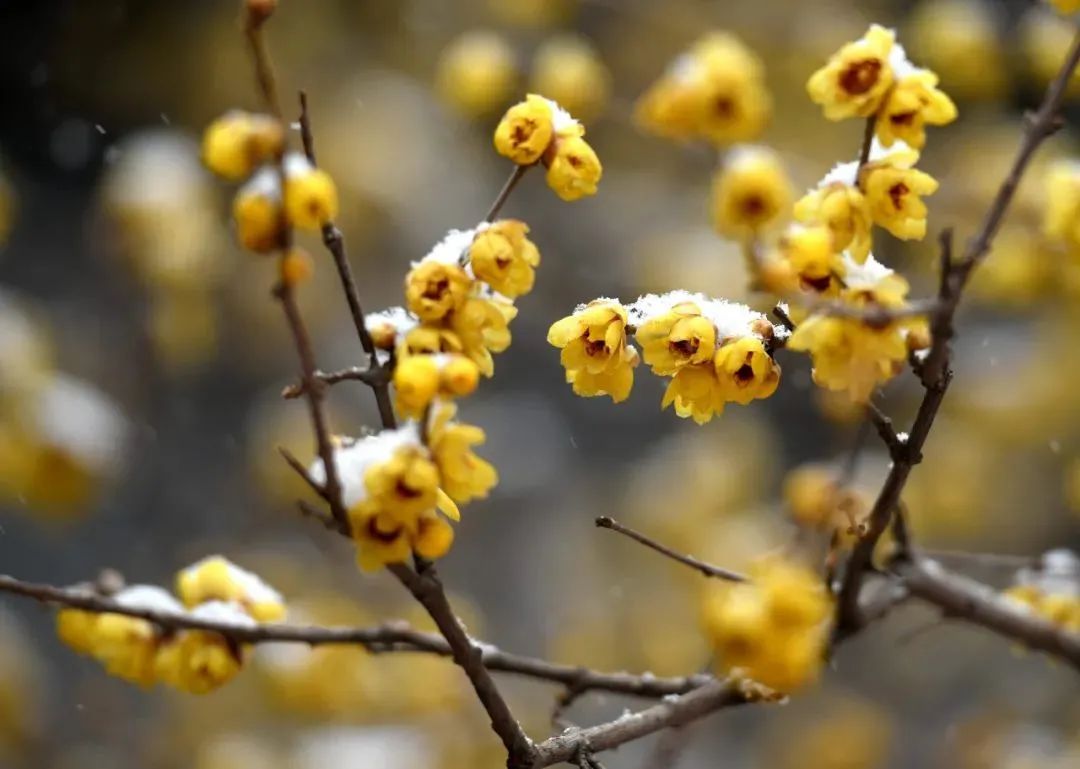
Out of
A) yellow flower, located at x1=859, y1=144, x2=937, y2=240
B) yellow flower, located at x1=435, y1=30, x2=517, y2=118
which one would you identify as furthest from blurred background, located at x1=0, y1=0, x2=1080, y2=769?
yellow flower, located at x1=859, y1=144, x2=937, y2=240

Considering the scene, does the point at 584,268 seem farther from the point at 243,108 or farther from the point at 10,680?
the point at 10,680

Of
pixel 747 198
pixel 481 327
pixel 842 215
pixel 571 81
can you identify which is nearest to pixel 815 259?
pixel 842 215

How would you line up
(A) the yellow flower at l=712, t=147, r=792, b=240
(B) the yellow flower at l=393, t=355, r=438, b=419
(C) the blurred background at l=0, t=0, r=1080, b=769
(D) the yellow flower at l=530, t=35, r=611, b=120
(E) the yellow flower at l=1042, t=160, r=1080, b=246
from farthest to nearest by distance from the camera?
1. (C) the blurred background at l=0, t=0, r=1080, b=769
2. (D) the yellow flower at l=530, t=35, r=611, b=120
3. (A) the yellow flower at l=712, t=147, r=792, b=240
4. (E) the yellow flower at l=1042, t=160, r=1080, b=246
5. (B) the yellow flower at l=393, t=355, r=438, b=419

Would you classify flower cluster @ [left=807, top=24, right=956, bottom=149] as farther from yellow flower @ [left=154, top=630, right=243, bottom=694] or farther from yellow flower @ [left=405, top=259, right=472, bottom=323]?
yellow flower @ [left=154, top=630, right=243, bottom=694]

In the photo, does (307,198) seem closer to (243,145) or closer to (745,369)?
(243,145)

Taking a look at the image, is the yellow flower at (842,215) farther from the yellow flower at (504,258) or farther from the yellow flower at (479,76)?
the yellow flower at (479,76)
